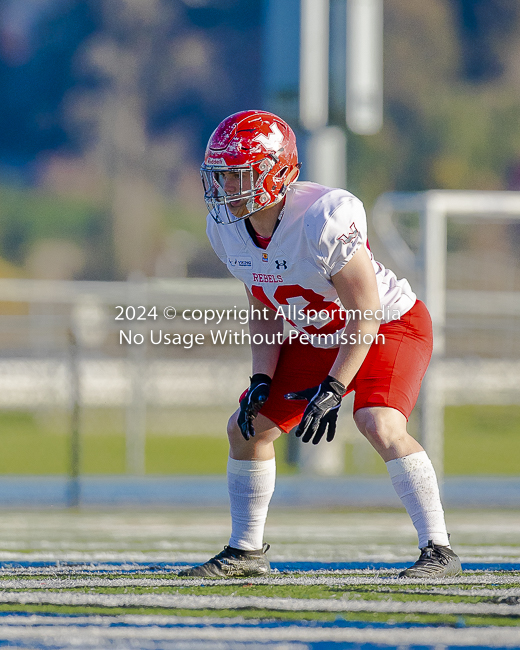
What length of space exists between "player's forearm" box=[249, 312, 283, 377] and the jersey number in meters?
0.15

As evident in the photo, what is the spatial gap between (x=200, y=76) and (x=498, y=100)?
1248cm

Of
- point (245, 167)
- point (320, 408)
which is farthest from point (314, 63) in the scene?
point (320, 408)

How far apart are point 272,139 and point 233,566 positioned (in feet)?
4.44

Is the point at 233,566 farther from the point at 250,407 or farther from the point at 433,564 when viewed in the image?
the point at 433,564

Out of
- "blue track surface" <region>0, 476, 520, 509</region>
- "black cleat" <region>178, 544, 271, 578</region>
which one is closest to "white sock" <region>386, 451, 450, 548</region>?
"black cleat" <region>178, 544, 271, 578</region>

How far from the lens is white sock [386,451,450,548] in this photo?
321 centimetres

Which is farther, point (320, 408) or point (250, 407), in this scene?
point (250, 407)

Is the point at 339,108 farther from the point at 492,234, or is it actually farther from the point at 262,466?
the point at 492,234

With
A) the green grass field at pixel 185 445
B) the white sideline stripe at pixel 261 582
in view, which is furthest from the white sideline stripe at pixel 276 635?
the green grass field at pixel 185 445

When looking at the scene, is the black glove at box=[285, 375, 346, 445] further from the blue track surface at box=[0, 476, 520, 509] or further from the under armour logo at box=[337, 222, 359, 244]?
the blue track surface at box=[0, 476, 520, 509]

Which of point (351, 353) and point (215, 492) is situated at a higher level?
point (351, 353)

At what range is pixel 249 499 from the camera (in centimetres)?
347

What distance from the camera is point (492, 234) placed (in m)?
40.8

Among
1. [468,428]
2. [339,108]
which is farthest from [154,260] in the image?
[339,108]
